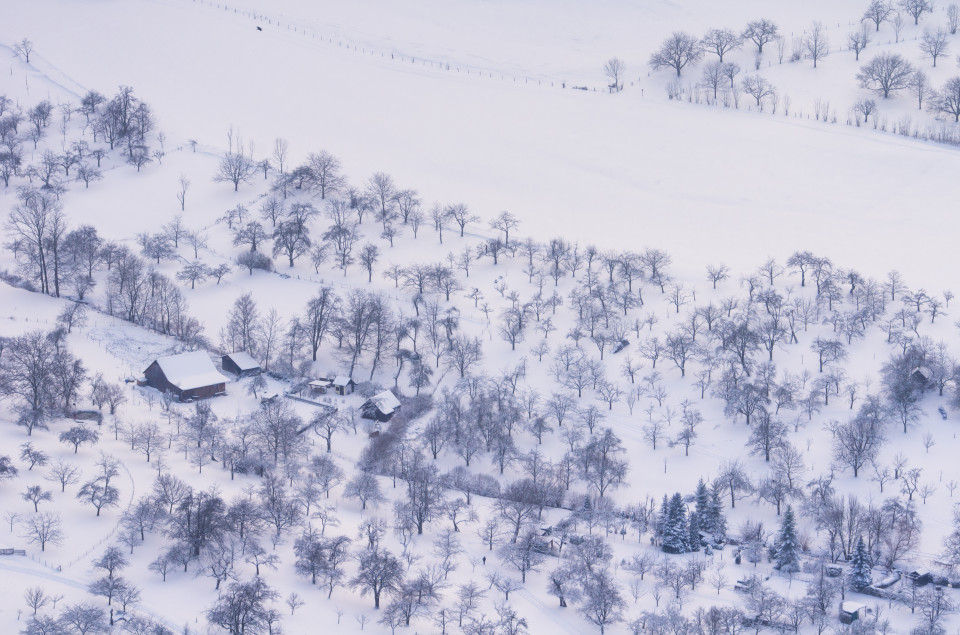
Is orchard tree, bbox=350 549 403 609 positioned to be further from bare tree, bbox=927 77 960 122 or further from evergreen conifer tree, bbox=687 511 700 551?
bare tree, bbox=927 77 960 122

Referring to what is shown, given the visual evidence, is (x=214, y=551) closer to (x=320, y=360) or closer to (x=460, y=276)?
(x=320, y=360)

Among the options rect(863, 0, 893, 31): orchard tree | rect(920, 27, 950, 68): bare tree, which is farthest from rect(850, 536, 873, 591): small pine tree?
rect(863, 0, 893, 31): orchard tree

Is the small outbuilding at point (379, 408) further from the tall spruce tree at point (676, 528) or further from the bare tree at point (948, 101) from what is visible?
the bare tree at point (948, 101)

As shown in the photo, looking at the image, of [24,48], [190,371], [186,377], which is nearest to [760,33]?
[24,48]

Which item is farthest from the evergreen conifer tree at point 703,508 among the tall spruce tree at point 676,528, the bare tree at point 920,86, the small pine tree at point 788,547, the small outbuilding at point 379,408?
the bare tree at point 920,86

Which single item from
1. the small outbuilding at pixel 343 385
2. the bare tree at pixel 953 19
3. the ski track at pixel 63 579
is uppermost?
the bare tree at pixel 953 19

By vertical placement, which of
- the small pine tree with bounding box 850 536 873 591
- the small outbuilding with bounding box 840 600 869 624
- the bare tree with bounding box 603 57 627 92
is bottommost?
the small outbuilding with bounding box 840 600 869 624
